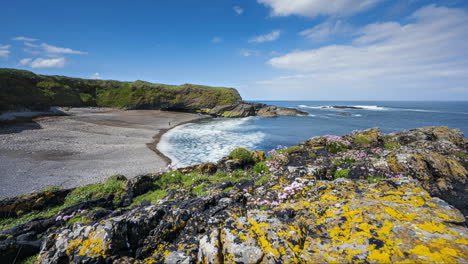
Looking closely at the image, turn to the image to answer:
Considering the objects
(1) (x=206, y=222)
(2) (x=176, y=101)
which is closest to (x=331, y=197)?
(1) (x=206, y=222)

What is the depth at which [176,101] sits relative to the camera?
83.3m

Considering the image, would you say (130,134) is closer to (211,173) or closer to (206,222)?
(211,173)

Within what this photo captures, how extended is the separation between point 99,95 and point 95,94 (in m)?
1.88

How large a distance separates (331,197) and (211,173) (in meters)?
10.4

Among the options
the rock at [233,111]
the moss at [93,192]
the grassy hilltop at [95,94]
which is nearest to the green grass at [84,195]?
the moss at [93,192]

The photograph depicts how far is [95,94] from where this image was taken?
249 ft

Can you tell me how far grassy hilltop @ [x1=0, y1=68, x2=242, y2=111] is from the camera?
5060 cm

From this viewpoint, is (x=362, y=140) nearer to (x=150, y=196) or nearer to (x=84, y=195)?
(x=150, y=196)

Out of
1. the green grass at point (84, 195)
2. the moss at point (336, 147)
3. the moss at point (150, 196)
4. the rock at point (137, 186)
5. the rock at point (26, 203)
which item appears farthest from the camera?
the moss at point (336, 147)

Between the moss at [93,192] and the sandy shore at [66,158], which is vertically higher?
the moss at [93,192]

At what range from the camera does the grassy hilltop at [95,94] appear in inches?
1992

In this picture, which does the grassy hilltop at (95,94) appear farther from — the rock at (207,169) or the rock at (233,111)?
the rock at (207,169)

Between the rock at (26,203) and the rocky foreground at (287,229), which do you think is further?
the rock at (26,203)

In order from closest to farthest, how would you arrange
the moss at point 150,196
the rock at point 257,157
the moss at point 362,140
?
the moss at point 150,196 < the rock at point 257,157 < the moss at point 362,140
